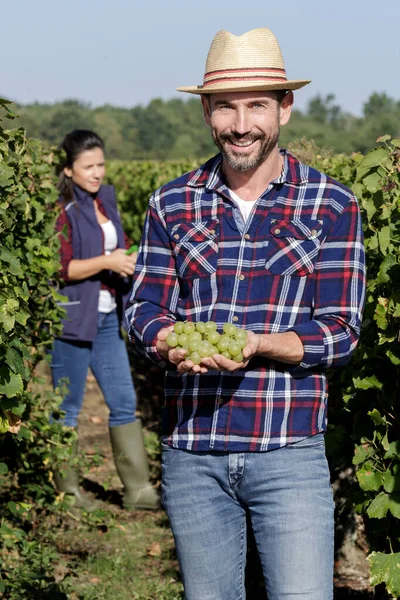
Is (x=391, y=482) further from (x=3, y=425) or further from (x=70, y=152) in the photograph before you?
(x=70, y=152)

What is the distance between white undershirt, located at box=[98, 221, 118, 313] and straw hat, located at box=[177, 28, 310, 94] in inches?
118

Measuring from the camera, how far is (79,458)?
5.46 m

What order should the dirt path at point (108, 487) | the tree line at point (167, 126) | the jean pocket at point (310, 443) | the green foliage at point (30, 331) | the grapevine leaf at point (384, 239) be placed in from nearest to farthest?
the jean pocket at point (310, 443), the grapevine leaf at point (384, 239), the green foliage at point (30, 331), the dirt path at point (108, 487), the tree line at point (167, 126)

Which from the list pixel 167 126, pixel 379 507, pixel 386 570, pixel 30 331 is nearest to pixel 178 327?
pixel 379 507

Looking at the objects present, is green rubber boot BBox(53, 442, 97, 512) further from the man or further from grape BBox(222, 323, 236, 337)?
grape BBox(222, 323, 236, 337)

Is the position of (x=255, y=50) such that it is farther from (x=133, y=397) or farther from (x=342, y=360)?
(x=133, y=397)

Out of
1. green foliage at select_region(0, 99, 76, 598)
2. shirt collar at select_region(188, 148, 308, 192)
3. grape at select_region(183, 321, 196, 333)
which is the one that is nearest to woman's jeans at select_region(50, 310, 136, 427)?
green foliage at select_region(0, 99, 76, 598)

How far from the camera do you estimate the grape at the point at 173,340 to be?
9.29 ft

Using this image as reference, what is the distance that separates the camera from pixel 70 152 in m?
6.00

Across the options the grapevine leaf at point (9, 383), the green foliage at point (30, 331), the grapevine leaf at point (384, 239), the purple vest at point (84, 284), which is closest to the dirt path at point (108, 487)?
the green foliage at point (30, 331)

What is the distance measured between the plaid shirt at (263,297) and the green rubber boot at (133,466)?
3.15 metres

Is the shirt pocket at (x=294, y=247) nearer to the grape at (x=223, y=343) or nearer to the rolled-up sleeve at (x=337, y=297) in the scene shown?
the rolled-up sleeve at (x=337, y=297)

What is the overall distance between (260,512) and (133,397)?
10.9 feet

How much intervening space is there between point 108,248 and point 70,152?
61cm
